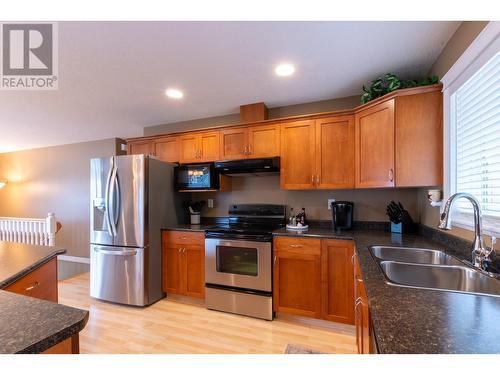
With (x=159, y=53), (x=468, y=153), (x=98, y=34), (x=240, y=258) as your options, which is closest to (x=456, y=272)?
(x=468, y=153)

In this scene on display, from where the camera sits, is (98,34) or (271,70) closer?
(98,34)

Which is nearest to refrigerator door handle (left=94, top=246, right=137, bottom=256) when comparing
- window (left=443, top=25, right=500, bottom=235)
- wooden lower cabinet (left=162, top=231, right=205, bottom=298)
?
wooden lower cabinet (left=162, top=231, right=205, bottom=298)

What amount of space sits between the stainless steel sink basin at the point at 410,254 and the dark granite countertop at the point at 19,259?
208cm

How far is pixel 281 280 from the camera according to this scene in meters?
2.33

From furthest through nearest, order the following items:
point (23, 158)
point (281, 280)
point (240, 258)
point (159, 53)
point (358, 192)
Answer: point (23, 158)
point (358, 192)
point (240, 258)
point (281, 280)
point (159, 53)

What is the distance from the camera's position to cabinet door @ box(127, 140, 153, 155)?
10.9 feet

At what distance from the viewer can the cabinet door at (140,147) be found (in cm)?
331

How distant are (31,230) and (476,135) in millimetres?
6194

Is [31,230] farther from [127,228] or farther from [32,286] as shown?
[32,286]

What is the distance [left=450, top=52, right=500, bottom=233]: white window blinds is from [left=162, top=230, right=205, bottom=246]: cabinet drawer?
2363 millimetres

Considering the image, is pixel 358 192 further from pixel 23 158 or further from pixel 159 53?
pixel 23 158

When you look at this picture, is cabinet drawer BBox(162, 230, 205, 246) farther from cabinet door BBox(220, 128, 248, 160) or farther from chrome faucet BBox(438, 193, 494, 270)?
chrome faucet BBox(438, 193, 494, 270)

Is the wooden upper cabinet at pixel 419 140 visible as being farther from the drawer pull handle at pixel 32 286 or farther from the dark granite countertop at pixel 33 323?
the drawer pull handle at pixel 32 286
